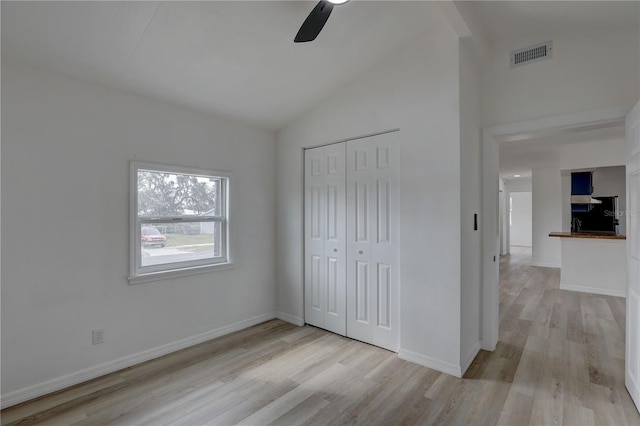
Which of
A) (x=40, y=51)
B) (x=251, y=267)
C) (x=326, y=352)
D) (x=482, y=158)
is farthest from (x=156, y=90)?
(x=482, y=158)

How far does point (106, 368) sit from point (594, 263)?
23.1 ft

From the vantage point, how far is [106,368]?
262 centimetres

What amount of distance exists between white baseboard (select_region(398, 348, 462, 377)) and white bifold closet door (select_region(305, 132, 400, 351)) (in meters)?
0.15

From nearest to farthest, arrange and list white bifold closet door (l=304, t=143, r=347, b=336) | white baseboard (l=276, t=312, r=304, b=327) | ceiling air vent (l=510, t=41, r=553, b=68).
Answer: ceiling air vent (l=510, t=41, r=553, b=68)
white bifold closet door (l=304, t=143, r=347, b=336)
white baseboard (l=276, t=312, r=304, b=327)

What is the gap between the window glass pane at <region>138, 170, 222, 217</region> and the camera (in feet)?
9.64

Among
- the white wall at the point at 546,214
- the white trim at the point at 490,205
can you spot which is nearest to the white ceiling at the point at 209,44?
the white trim at the point at 490,205

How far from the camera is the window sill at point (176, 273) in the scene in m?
2.81

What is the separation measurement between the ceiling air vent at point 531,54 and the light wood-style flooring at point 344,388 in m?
2.74

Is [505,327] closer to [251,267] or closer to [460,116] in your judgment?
[460,116]

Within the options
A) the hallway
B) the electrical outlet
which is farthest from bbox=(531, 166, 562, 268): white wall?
the electrical outlet

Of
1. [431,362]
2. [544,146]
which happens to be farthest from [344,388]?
[544,146]

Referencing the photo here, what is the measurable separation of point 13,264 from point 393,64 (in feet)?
11.5

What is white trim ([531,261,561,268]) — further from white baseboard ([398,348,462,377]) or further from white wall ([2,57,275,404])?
white wall ([2,57,275,404])

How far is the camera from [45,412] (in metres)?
2.14
